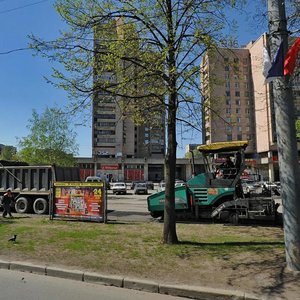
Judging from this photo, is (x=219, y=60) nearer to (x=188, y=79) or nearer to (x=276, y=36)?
(x=188, y=79)

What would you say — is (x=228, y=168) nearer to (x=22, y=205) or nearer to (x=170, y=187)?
(x=170, y=187)

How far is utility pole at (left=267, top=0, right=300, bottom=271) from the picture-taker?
22.5ft

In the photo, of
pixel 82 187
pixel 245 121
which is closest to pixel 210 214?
pixel 82 187

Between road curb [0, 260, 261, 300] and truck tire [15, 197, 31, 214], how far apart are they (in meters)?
12.5

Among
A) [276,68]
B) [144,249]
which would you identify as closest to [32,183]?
[144,249]

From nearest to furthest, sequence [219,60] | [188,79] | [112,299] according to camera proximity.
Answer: [112,299], [188,79], [219,60]

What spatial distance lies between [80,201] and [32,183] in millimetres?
6085

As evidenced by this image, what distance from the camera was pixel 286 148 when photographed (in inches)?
276

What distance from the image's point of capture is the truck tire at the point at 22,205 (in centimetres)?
2014

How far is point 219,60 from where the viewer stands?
33.7 feet

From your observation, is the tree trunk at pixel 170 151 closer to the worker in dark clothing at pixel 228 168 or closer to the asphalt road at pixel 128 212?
the worker in dark clothing at pixel 228 168

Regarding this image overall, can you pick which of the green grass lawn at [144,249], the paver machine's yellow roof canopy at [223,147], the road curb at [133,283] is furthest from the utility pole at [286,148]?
the paver machine's yellow roof canopy at [223,147]

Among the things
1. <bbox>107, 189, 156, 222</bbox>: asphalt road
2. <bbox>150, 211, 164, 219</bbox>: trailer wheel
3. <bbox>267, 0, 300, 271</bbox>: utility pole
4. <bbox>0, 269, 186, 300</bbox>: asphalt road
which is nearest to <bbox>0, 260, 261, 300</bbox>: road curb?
<bbox>0, 269, 186, 300</bbox>: asphalt road

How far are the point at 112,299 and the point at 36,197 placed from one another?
15584 mm
